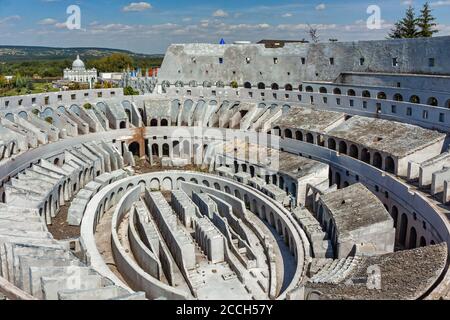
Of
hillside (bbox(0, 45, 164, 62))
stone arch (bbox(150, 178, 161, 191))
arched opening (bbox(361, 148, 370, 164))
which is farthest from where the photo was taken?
hillside (bbox(0, 45, 164, 62))

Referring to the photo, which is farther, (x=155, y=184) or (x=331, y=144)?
(x=155, y=184)

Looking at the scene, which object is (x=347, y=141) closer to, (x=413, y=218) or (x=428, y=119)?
(x=428, y=119)

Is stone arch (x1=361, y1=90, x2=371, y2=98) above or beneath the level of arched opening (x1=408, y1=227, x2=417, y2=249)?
above

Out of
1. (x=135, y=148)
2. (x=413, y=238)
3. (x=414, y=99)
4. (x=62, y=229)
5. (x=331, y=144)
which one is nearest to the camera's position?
(x=62, y=229)

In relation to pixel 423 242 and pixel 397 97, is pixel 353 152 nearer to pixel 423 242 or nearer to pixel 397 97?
pixel 397 97

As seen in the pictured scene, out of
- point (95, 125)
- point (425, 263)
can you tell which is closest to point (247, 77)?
point (95, 125)

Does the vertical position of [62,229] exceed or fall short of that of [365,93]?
it falls short

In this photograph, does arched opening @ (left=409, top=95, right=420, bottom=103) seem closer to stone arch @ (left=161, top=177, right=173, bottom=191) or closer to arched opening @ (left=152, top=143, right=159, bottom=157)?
stone arch @ (left=161, top=177, right=173, bottom=191)

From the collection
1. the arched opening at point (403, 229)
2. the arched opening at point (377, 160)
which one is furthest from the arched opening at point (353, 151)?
the arched opening at point (403, 229)

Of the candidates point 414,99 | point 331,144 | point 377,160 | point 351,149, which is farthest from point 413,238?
point 414,99

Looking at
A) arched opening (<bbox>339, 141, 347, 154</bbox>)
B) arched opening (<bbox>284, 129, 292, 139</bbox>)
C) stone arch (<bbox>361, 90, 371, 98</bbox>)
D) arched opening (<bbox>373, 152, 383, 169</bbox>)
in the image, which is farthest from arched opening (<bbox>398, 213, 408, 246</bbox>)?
stone arch (<bbox>361, 90, 371, 98</bbox>)
